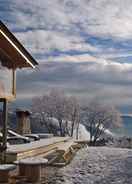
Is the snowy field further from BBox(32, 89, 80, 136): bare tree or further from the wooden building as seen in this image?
BBox(32, 89, 80, 136): bare tree

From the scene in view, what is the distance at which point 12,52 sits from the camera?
16.1 meters

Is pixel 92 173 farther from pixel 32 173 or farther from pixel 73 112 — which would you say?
pixel 73 112

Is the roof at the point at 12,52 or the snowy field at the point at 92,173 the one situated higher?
the roof at the point at 12,52

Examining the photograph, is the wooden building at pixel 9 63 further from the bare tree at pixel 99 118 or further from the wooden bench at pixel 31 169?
the bare tree at pixel 99 118

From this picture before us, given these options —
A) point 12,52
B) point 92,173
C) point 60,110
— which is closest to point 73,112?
point 60,110

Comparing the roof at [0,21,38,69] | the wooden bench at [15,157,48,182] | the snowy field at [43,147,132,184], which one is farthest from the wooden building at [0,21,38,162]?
the wooden bench at [15,157,48,182]

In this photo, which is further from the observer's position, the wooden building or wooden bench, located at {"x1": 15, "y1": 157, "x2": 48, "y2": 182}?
the wooden building

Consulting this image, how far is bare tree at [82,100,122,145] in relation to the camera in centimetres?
5500

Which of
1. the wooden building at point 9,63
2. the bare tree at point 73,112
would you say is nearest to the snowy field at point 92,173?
the wooden building at point 9,63

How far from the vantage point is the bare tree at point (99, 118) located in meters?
55.0

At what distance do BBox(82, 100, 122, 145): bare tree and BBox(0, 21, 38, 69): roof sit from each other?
37994 mm

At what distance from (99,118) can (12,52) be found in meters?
40.3

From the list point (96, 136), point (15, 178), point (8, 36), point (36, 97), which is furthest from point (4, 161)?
point (36, 97)

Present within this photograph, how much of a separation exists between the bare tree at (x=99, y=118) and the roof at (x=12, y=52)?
3799 centimetres
